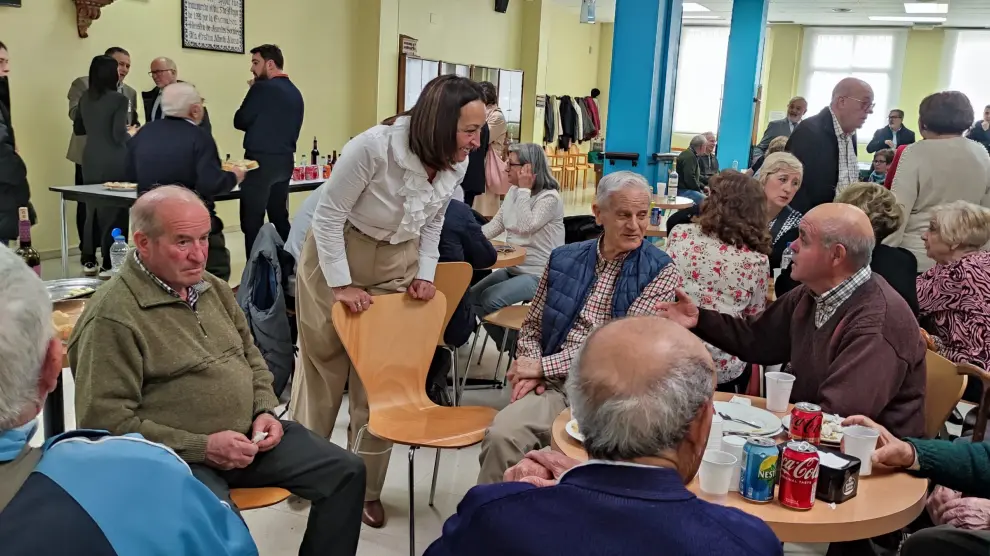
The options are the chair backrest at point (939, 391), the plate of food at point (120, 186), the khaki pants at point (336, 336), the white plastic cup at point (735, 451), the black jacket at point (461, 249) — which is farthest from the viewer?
the plate of food at point (120, 186)

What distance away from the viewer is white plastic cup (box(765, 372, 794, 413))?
2.15 metres

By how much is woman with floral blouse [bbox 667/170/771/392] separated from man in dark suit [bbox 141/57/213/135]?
4273mm

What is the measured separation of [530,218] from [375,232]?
1.66 m

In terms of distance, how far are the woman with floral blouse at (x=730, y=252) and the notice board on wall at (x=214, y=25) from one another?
6.24 meters

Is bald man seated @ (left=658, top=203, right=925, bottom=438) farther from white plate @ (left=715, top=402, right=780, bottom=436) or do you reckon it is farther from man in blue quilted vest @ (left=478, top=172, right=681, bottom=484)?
man in blue quilted vest @ (left=478, top=172, right=681, bottom=484)

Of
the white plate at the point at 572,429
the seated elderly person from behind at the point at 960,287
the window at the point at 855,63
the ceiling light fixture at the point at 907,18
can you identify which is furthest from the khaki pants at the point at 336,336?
the window at the point at 855,63

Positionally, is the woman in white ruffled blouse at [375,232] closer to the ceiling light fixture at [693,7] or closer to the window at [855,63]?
the ceiling light fixture at [693,7]

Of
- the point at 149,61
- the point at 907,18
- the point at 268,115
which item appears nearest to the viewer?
the point at 268,115

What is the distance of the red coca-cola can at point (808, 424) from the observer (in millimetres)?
1877

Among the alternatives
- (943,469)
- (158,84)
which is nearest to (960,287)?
(943,469)

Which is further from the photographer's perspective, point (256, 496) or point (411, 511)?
point (411, 511)

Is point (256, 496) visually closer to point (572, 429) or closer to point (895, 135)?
point (572, 429)

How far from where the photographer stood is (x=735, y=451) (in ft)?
5.77

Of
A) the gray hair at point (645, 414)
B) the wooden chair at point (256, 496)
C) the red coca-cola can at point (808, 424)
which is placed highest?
the gray hair at point (645, 414)
